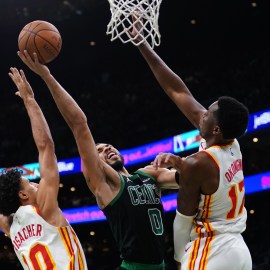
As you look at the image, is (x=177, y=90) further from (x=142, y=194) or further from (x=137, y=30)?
(x=142, y=194)

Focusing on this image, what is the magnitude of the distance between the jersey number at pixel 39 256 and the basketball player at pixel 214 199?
2.57ft

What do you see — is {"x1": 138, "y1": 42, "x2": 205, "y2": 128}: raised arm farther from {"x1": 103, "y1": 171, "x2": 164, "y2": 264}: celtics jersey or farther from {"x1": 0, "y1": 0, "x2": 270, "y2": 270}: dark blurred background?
{"x1": 0, "y1": 0, "x2": 270, "y2": 270}: dark blurred background

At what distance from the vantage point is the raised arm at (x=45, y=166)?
3508mm

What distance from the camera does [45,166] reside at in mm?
3576

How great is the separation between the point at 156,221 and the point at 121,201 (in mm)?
266

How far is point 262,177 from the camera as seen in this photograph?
36.1 ft

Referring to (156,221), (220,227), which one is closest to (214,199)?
(220,227)

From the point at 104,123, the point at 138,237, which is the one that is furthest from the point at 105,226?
the point at 138,237

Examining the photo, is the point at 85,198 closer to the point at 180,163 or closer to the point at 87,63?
the point at 87,63

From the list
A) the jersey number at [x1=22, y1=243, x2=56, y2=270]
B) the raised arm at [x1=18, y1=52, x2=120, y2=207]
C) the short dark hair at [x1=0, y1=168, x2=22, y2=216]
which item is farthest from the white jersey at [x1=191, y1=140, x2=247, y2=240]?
the short dark hair at [x1=0, y1=168, x2=22, y2=216]

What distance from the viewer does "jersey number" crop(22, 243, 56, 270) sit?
3459mm

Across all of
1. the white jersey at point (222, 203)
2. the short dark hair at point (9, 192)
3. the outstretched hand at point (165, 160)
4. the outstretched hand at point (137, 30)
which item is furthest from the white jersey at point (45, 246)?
the outstretched hand at point (137, 30)

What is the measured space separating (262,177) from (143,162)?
331 cm

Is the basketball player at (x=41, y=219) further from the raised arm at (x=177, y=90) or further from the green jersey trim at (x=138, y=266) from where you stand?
the raised arm at (x=177, y=90)
